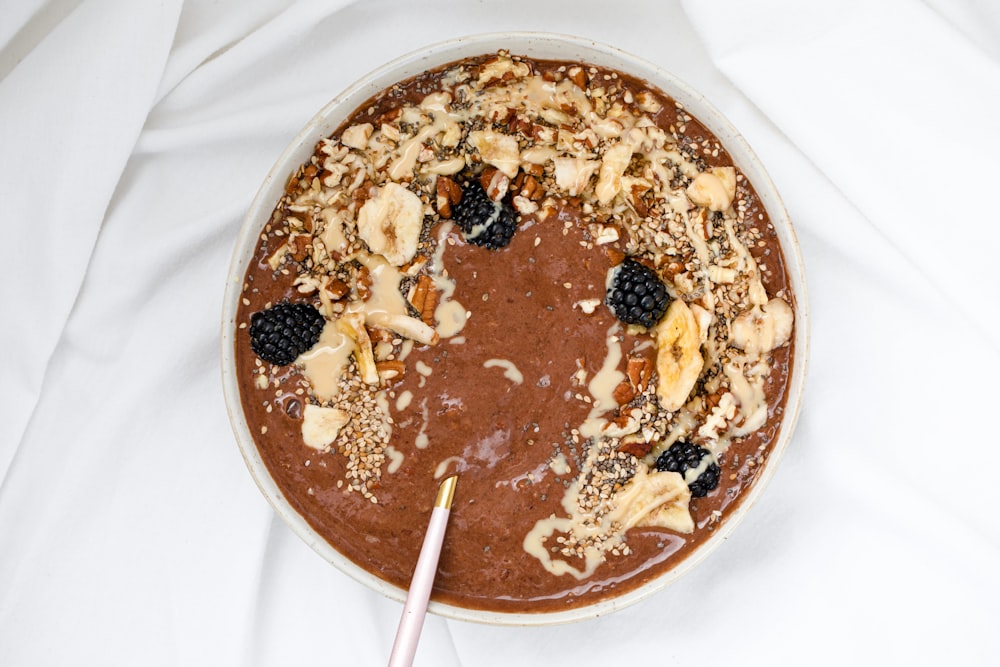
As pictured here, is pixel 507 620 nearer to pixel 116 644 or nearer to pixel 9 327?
pixel 116 644

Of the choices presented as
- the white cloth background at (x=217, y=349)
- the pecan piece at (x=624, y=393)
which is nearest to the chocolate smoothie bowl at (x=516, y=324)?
the pecan piece at (x=624, y=393)

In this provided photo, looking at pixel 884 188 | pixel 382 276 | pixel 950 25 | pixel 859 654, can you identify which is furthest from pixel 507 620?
pixel 950 25

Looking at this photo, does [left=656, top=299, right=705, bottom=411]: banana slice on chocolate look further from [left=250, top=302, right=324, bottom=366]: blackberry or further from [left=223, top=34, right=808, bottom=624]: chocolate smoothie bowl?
[left=250, top=302, right=324, bottom=366]: blackberry

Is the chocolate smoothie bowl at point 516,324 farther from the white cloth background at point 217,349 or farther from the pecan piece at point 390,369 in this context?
the white cloth background at point 217,349

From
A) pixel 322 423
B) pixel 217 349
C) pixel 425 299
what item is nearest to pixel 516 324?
pixel 425 299

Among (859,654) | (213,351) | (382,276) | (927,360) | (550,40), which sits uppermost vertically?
(550,40)

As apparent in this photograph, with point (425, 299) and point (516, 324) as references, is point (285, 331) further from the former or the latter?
point (516, 324)

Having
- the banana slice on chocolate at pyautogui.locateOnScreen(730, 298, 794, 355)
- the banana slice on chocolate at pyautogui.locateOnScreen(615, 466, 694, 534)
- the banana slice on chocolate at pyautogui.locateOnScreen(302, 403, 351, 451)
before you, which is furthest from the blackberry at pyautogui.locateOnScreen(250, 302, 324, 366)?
the banana slice on chocolate at pyautogui.locateOnScreen(730, 298, 794, 355)
